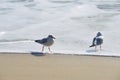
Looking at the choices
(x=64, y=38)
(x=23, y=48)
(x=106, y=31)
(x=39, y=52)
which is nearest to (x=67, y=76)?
(x=39, y=52)

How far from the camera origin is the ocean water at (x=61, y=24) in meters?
9.02

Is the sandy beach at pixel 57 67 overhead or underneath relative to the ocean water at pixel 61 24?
underneath

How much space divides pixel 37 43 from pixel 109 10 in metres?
5.17

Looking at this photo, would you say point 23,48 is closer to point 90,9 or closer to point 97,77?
point 97,77

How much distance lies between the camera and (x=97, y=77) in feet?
21.6

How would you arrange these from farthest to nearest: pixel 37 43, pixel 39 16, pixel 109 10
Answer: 1. pixel 109 10
2. pixel 39 16
3. pixel 37 43

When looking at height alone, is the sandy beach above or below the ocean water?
below

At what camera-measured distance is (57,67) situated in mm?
7195

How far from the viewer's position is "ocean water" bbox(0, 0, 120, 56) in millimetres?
9016

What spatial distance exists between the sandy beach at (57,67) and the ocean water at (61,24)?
0.61m

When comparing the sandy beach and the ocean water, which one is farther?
the ocean water

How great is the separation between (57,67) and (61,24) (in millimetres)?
4267

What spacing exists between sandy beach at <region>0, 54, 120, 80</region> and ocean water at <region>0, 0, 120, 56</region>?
613 millimetres

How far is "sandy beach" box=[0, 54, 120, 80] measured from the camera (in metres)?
6.64
